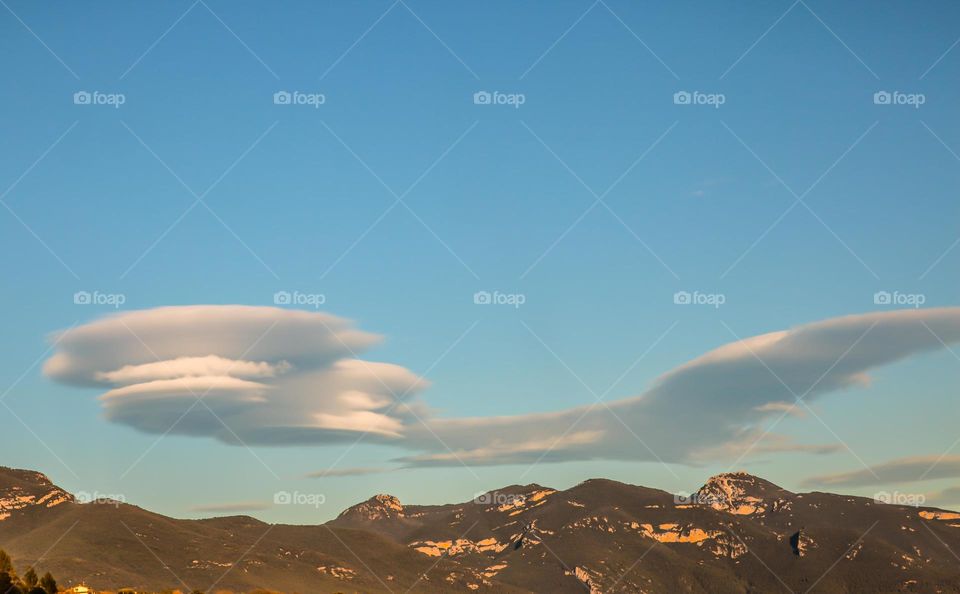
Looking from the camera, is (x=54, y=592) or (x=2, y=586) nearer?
(x=2, y=586)

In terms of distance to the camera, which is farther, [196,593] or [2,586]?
[196,593]

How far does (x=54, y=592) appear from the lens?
162 metres

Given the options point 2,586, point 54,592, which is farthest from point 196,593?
point 2,586

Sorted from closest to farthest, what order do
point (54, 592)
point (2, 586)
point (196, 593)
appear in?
1. point (2, 586)
2. point (54, 592)
3. point (196, 593)

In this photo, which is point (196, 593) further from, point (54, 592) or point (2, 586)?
point (2, 586)

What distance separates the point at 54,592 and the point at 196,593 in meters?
35.6

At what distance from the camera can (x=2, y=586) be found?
146375mm

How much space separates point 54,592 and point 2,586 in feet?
55.7

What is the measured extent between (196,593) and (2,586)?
5181 centimetres

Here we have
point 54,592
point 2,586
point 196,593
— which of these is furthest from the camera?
point 196,593

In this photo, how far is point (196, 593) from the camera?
194 metres
